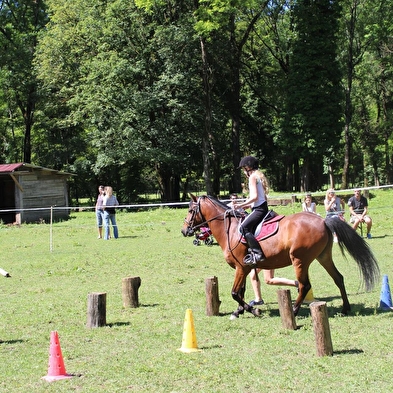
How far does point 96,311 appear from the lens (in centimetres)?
916

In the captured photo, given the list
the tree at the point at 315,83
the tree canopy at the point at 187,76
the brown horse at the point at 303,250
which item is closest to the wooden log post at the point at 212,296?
the brown horse at the point at 303,250

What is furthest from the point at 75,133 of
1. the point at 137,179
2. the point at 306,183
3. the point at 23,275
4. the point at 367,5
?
the point at 23,275

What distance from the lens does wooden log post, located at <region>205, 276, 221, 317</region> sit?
9.57m

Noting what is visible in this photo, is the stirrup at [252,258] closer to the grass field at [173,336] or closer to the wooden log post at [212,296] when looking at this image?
the wooden log post at [212,296]

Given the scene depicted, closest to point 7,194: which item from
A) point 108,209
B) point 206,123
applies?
point 206,123

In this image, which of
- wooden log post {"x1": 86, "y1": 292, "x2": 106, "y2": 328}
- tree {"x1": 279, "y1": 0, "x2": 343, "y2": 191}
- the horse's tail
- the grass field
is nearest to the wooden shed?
tree {"x1": 279, "y1": 0, "x2": 343, "y2": 191}

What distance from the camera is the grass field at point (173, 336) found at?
638 cm

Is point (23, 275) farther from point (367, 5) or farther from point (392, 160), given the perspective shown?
point (392, 160)

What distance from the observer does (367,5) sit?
131ft

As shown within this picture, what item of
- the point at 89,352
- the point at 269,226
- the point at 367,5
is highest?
the point at 367,5

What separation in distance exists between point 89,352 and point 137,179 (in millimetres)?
45275

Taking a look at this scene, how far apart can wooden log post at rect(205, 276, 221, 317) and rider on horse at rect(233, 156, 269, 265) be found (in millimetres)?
670

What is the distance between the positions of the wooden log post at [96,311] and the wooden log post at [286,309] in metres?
2.91

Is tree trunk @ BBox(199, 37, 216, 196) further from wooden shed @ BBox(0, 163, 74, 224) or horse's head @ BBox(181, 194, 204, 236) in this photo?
horse's head @ BBox(181, 194, 204, 236)
